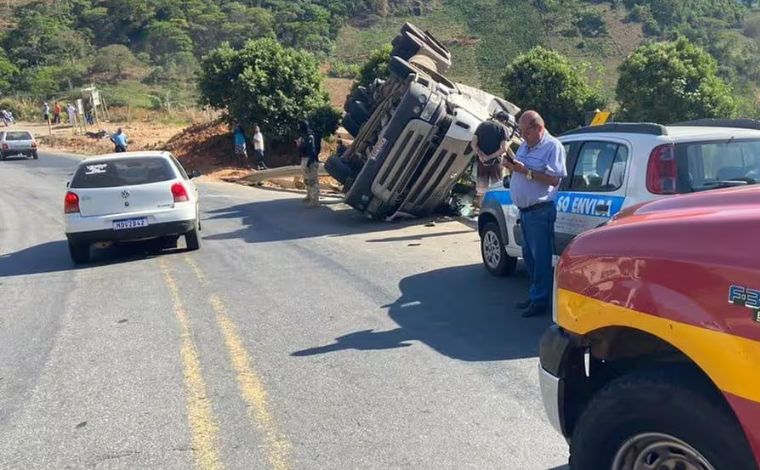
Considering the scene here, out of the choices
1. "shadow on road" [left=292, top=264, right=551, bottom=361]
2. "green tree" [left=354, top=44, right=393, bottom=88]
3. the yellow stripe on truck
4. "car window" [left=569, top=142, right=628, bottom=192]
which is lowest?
"shadow on road" [left=292, top=264, right=551, bottom=361]

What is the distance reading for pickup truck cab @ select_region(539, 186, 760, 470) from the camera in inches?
102

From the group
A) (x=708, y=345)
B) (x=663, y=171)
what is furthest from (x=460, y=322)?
(x=708, y=345)

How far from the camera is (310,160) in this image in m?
16.7

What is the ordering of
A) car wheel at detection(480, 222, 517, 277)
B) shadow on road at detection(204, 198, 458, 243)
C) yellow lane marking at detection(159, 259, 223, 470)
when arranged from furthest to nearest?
shadow on road at detection(204, 198, 458, 243) < car wheel at detection(480, 222, 517, 277) < yellow lane marking at detection(159, 259, 223, 470)

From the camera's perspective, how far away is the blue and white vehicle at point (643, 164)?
250 inches

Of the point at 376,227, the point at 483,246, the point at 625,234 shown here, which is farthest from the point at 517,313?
the point at 376,227

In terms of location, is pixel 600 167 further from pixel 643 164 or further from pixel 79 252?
pixel 79 252

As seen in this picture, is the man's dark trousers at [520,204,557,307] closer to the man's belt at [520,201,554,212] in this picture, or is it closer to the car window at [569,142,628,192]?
the man's belt at [520,201,554,212]

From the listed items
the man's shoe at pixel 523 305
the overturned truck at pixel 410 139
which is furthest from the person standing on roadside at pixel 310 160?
the man's shoe at pixel 523 305

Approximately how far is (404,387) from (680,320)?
9.68 ft

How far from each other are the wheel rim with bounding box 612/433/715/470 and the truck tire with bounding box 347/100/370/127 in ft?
40.7

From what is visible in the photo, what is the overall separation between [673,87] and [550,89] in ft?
10.6

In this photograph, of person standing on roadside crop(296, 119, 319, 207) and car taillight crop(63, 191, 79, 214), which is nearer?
car taillight crop(63, 191, 79, 214)

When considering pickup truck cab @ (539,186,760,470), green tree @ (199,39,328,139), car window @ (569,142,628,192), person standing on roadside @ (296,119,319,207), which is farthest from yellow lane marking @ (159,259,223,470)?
green tree @ (199,39,328,139)
